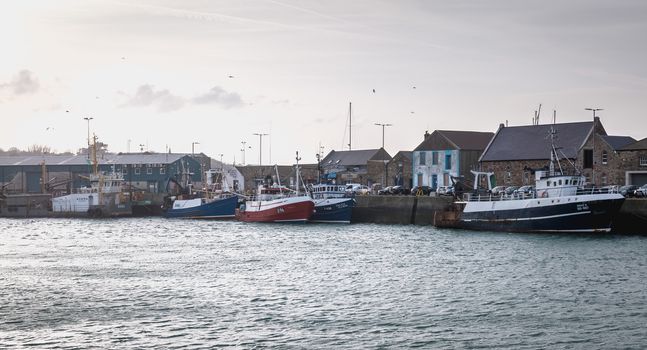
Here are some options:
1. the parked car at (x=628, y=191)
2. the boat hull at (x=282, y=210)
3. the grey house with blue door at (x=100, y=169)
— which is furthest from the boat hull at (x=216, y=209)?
the parked car at (x=628, y=191)

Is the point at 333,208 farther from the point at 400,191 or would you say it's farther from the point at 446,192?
the point at 446,192

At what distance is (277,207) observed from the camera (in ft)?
259

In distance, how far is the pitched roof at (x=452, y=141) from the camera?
292ft

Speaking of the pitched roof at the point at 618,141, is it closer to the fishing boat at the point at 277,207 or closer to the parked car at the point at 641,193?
the parked car at the point at 641,193

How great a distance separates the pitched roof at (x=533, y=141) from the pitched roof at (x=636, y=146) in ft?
14.3

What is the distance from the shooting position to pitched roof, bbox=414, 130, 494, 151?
3504 inches

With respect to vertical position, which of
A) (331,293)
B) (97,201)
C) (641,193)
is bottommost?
(331,293)

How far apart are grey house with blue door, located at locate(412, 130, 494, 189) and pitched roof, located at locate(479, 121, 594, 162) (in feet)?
15.6

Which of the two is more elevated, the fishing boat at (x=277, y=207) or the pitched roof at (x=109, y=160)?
the pitched roof at (x=109, y=160)

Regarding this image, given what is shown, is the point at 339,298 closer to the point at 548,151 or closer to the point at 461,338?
the point at 461,338

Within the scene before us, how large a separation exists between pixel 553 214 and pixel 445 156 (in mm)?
32105

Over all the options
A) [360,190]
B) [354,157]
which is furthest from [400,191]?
[354,157]

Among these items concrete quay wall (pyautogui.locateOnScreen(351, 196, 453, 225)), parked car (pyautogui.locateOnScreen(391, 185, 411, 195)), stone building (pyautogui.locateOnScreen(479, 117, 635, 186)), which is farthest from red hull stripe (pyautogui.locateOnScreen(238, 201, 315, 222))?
stone building (pyautogui.locateOnScreen(479, 117, 635, 186))

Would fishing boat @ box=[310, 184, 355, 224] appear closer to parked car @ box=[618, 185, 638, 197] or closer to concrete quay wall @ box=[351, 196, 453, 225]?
concrete quay wall @ box=[351, 196, 453, 225]
